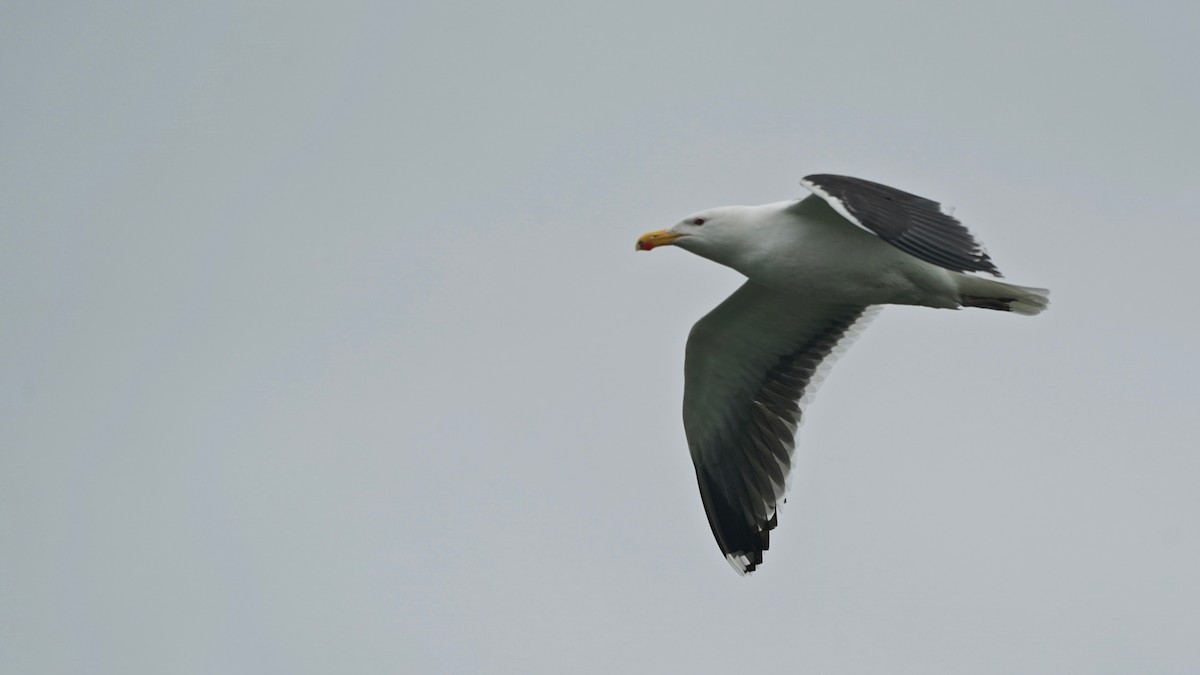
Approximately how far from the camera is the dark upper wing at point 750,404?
48.3 ft

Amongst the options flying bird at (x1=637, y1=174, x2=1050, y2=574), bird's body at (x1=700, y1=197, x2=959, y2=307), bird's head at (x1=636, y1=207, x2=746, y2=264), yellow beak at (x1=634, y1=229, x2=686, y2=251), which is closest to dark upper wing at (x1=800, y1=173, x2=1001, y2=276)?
flying bird at (x1=637, y1=174, x2=1050, y2=574)

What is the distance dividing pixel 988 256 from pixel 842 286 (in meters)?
1.86

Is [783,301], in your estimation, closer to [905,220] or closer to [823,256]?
[823,256]

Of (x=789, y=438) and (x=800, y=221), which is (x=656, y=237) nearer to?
(x=800, y=221)

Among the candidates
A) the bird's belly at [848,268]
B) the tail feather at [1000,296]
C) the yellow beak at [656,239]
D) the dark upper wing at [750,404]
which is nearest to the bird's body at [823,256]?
the bird's belly at [848,268]

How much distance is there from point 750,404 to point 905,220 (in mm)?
3716

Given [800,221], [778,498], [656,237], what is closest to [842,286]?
[800,221]

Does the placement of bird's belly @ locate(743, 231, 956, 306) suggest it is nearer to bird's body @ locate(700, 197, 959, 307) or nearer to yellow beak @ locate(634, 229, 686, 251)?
bird's body @ locate(700, 197, 959, 307)

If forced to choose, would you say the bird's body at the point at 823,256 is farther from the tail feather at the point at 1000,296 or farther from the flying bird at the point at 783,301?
the tail feather at the point at 1000,296

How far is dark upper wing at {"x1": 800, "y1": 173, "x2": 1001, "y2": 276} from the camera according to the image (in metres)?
11.3

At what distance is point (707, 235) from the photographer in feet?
43.3

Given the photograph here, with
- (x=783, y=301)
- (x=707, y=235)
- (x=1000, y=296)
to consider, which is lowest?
(x=1000, y=296)

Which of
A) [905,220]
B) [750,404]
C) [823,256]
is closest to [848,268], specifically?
[823,256]

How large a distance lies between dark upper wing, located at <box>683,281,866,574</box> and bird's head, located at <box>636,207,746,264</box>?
1.35 metres
